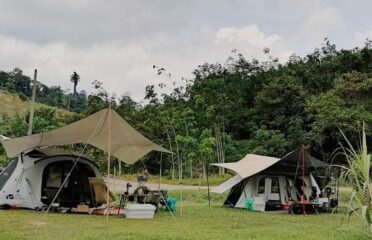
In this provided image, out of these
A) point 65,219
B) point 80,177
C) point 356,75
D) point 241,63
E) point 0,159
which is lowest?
point 65,219

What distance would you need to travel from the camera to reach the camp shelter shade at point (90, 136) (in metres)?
11.3

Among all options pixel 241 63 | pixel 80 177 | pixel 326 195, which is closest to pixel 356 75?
pixel 241 63

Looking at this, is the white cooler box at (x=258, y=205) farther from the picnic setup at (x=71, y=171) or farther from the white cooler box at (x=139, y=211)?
the white cooler box at (x=139, y=211)

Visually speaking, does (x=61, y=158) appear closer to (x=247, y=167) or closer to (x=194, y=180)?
(x=247, y=167)

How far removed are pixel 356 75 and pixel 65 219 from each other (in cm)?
2450

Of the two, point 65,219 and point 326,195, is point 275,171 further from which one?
point 65,219

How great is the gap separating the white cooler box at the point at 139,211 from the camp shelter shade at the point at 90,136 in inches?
55.2

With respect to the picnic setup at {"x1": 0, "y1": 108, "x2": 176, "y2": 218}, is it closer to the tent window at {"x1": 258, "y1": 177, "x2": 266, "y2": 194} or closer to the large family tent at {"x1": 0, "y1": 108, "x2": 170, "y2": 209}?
the large family tent at {"x1": 0, "y1": 108, "x2": 170, "y2": 209}

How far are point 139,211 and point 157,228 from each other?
2001 millimetres

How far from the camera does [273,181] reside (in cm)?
1523

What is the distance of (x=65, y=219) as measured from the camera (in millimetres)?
10258

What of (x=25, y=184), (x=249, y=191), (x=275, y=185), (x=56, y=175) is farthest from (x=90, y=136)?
(x=275, y=185)

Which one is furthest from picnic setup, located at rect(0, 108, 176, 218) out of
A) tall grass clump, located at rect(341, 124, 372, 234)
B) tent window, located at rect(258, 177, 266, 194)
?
tall grass clump, located at rect(341, 124, 372, 234)

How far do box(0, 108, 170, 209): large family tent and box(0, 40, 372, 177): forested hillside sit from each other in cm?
1364
